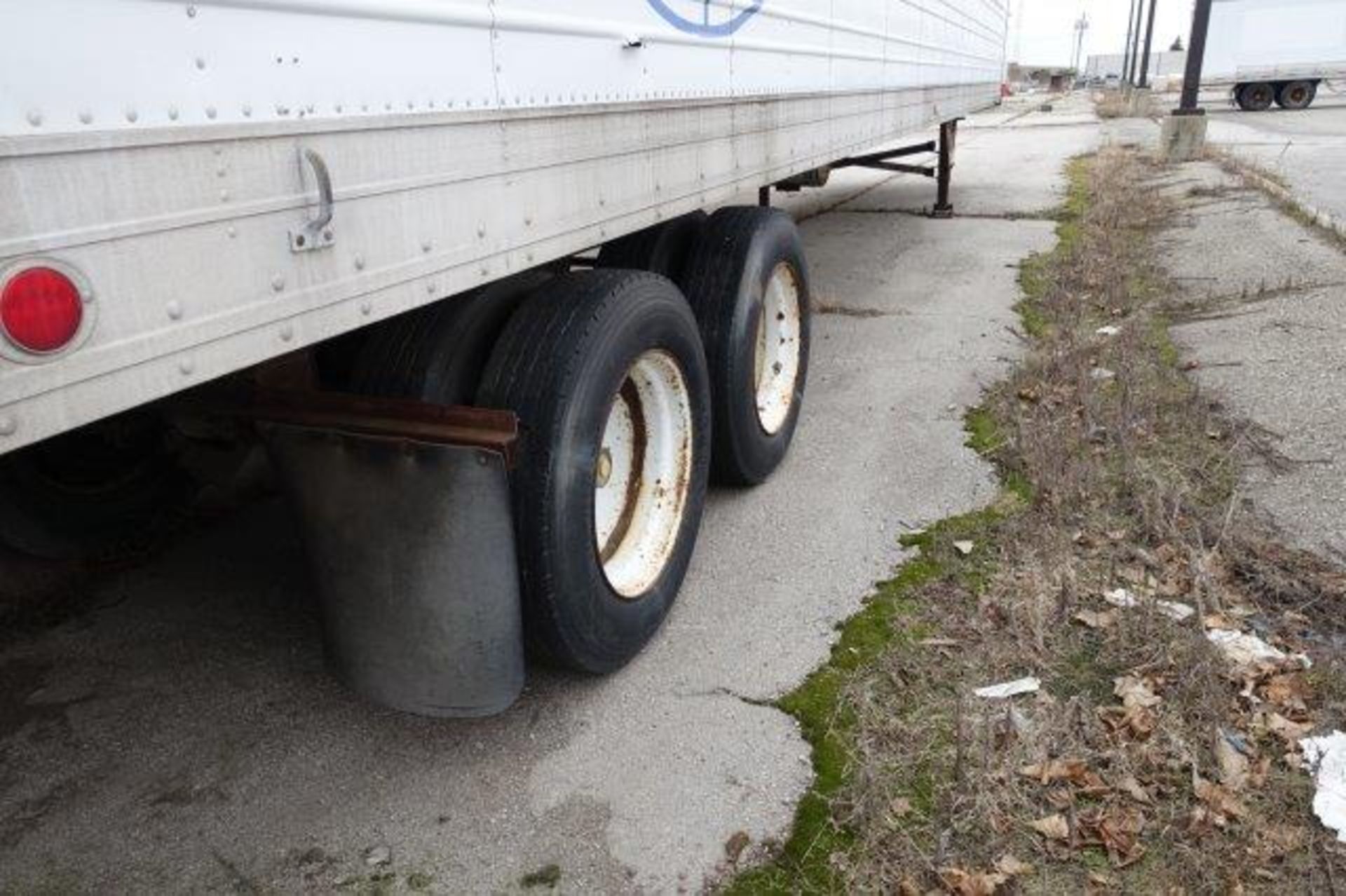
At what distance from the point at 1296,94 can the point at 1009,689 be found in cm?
3407

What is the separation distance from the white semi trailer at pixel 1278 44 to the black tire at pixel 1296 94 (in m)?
0.02

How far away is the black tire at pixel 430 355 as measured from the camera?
8.47 ft

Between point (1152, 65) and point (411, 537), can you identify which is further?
point (1152, 65)

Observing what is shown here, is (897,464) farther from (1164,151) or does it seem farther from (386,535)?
(1164,151)

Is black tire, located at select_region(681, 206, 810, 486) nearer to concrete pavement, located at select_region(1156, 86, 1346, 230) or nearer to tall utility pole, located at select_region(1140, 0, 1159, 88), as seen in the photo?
concrete pavement, located at select_region(1156, 86, 1346, 230)

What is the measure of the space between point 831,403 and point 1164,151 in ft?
42.8

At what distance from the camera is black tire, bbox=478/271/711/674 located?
2.61 m

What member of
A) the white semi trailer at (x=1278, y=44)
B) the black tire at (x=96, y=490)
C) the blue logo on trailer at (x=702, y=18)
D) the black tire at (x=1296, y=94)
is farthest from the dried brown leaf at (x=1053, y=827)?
the black tire at (x=1296, y=94)

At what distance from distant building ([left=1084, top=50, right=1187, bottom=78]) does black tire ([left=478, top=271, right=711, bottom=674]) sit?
153 feet

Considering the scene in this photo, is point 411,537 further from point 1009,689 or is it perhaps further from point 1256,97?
point 1256,97

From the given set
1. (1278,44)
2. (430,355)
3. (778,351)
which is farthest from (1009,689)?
(1278,44)

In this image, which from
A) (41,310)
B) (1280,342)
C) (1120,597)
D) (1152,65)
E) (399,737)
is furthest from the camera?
(1152,65)

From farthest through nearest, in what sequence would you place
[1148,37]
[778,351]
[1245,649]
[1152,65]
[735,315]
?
[1152,65] < [1148,37] < [778,351] < [735,315] < [1245,649]

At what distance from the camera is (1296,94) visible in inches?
1173
